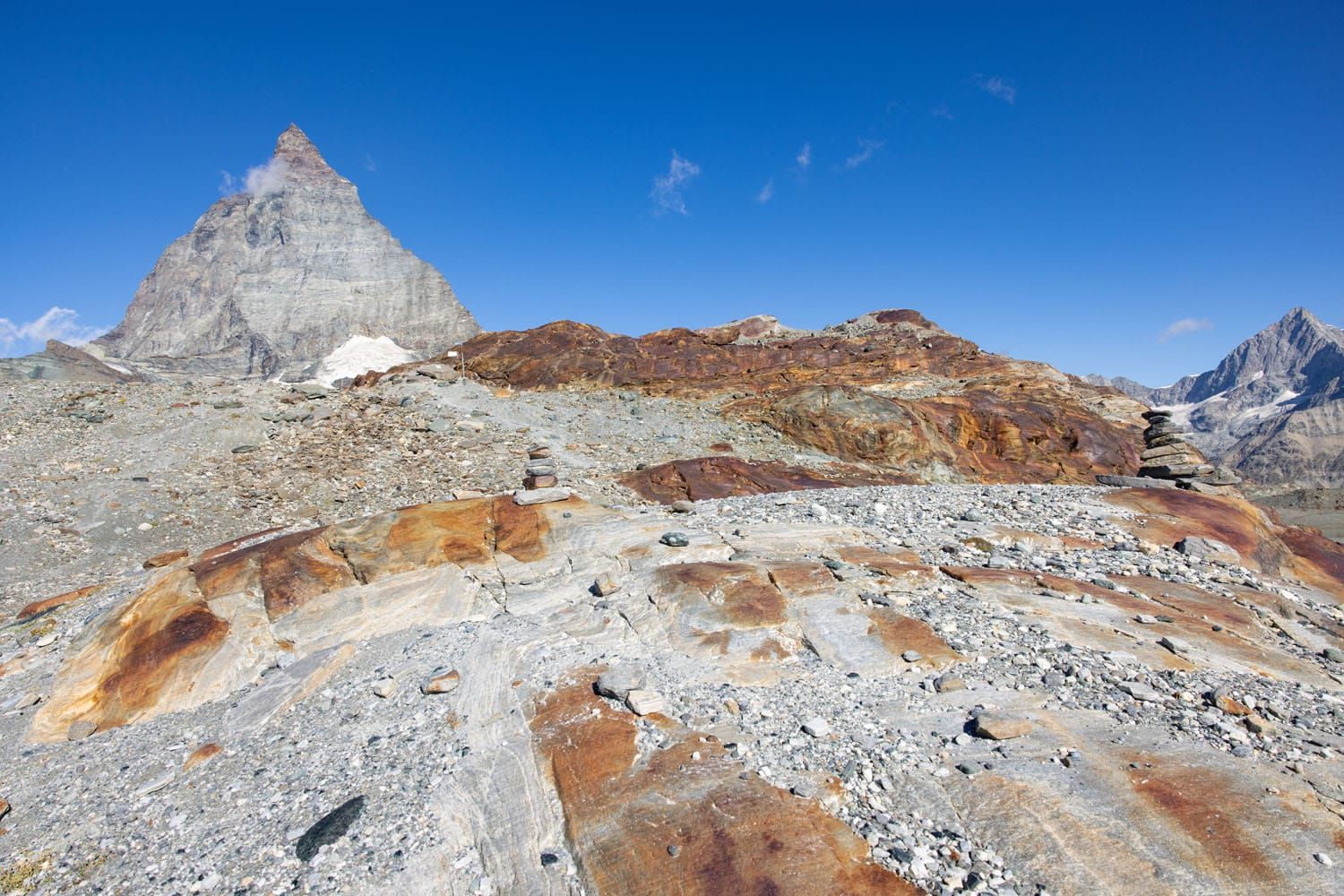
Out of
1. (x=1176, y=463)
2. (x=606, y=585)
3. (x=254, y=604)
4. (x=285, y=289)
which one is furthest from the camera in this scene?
(x=285, y=289)

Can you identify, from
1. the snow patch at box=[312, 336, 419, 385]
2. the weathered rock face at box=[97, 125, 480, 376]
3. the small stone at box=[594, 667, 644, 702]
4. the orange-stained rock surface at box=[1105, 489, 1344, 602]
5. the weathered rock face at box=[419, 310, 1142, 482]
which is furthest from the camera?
the weathered rock face at box=[97, 125, 480, 376]

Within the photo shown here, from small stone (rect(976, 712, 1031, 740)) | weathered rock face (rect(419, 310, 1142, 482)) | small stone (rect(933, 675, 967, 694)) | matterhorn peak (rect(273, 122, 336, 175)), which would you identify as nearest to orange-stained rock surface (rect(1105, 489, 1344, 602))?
small stone (rect(933, 675, 967, 694))

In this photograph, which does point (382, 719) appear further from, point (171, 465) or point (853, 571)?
point (171, 465)

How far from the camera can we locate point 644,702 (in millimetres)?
6504

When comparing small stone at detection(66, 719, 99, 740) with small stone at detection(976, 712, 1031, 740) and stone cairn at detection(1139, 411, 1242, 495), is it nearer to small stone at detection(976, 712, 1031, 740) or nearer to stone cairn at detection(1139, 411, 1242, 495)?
small stone at detection(976, 712, 1031, 740)

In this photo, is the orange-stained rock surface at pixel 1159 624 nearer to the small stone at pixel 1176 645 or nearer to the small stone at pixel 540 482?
the small stone at pixel 1176 645

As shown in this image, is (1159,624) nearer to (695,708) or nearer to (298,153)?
(695,708)

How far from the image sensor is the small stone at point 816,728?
19.9 ft

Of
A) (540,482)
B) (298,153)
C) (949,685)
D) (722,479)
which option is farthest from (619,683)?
(298,153)

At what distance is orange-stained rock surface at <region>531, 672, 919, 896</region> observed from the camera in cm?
445

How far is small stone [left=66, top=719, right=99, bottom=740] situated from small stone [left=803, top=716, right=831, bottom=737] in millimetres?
8204

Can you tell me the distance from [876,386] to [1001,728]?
2819 centimetres

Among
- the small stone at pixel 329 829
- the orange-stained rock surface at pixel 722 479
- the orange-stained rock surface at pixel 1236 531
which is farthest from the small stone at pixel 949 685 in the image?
the orange-stained rock surface at pixel 722 479

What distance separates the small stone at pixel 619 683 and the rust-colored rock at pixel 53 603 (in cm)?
1133
